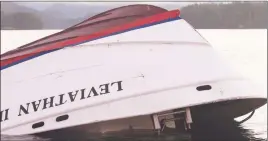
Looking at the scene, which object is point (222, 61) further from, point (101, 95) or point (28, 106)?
point (28, 106)

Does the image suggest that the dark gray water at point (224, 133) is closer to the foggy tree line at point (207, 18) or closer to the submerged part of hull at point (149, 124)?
the submerged part of hull at point (149, 124)

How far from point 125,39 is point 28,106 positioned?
96 cm

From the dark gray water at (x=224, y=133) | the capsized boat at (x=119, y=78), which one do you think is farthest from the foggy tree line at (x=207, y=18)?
the dark gray water at (x=224, y=133)

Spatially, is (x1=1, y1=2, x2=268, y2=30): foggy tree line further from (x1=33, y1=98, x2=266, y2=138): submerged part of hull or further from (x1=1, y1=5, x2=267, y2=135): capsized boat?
(x1=33, y1=98, x2=266, y2=138): submerged part of hull

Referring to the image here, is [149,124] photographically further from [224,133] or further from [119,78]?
[224,133]

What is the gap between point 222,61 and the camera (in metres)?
4.14

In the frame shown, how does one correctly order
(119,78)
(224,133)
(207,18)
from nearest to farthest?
(119,78), (207,18), (224,133)

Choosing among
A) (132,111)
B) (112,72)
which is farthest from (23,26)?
(132,111)

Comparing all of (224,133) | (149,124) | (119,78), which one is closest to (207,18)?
(119,78)

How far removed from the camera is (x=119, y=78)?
13.0 ft

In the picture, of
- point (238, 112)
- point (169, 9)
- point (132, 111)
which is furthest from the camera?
point (238, 112)

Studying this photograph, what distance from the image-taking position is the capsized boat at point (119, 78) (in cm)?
387

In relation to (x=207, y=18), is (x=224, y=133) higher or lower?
lower

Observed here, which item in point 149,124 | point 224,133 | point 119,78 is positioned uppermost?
point 119,78
